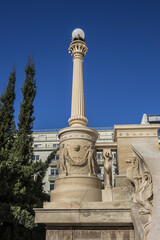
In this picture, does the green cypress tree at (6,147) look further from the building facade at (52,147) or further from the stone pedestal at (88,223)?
the building facade at (52,147)

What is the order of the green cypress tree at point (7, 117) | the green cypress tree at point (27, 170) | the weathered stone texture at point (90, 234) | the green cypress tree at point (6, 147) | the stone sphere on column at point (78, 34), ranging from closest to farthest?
the weathered stone texture at point (90, 234)
the green cypress tree at point (6, 147)
the green cypress tree at point (27, 170)
the stone sphere on column at point (78, 34)
the green cypress tree at point (7, 117)

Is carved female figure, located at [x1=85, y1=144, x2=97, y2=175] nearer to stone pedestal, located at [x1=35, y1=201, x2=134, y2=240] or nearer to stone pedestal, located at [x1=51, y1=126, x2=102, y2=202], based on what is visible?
stone pedestal, located at [x1=51, y1=126, x2=102, y2=202]

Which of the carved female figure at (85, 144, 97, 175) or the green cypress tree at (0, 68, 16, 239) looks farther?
the green cypress tree at (0, 68, 16, 239)

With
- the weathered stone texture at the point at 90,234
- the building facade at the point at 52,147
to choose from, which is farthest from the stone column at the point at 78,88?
the building facade at the point at 52,147

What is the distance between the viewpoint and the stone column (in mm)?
13062

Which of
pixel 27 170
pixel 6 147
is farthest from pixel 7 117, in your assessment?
pixel 27 170

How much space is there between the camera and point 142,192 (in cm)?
510

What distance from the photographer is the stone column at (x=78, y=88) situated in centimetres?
1306

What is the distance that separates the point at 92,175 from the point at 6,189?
7063mm

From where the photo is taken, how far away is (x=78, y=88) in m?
13.9

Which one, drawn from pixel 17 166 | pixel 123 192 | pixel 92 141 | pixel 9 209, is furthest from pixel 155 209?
pixel 17 166

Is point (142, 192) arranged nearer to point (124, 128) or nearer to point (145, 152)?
point (145, 152)

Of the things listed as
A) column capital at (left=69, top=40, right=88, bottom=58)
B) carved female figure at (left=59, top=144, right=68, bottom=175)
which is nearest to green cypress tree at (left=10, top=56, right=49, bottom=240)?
carved female figure at (left=59, top=144, right=68, bottom=175)

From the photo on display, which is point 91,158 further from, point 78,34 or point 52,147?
point 52,147
